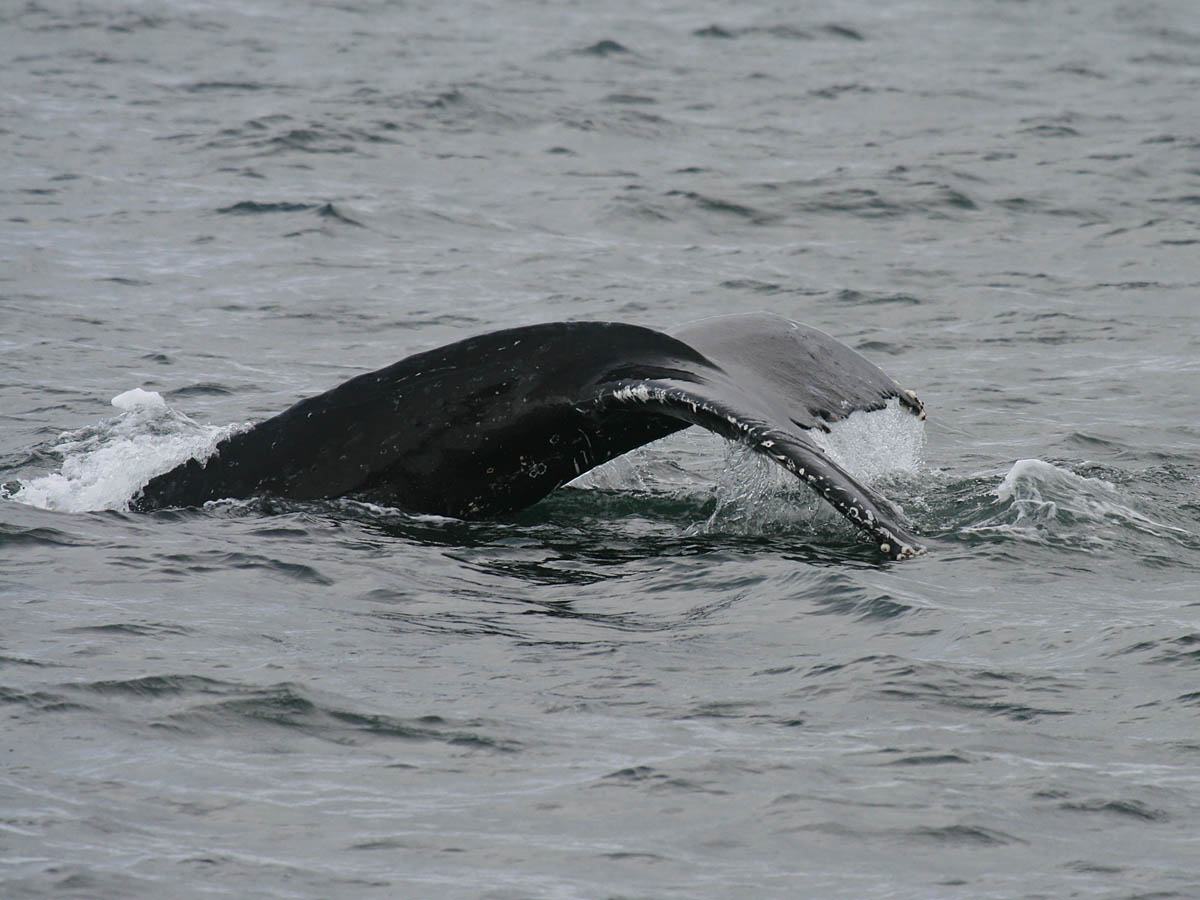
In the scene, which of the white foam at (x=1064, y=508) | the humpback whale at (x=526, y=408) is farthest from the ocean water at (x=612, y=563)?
the humpback whale at (x=526, y=408)

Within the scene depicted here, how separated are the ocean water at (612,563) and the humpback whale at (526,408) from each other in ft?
0.65

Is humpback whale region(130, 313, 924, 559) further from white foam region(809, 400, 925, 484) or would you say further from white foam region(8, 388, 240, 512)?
white foam region(8, 388, 240, 512)

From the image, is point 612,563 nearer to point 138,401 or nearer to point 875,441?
point 875,441

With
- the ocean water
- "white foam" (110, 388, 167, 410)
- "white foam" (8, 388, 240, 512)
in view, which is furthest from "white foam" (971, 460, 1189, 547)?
"white foam" (110, 388, 167, 410)

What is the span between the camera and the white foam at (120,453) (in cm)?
830

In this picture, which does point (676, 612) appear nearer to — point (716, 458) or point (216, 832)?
point (216, 832)

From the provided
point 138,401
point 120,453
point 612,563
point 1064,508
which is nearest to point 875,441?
point 1064,508

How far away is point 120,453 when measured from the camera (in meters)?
9.23

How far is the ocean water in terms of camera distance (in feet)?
15.8

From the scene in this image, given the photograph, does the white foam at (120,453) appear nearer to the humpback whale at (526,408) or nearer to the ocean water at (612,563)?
the ocean water at (612,563)

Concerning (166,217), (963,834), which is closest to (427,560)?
(963,834)

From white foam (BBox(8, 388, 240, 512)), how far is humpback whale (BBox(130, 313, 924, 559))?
2.22ft

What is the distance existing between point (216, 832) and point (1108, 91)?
1971cm

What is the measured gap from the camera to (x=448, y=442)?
7.12 metres
